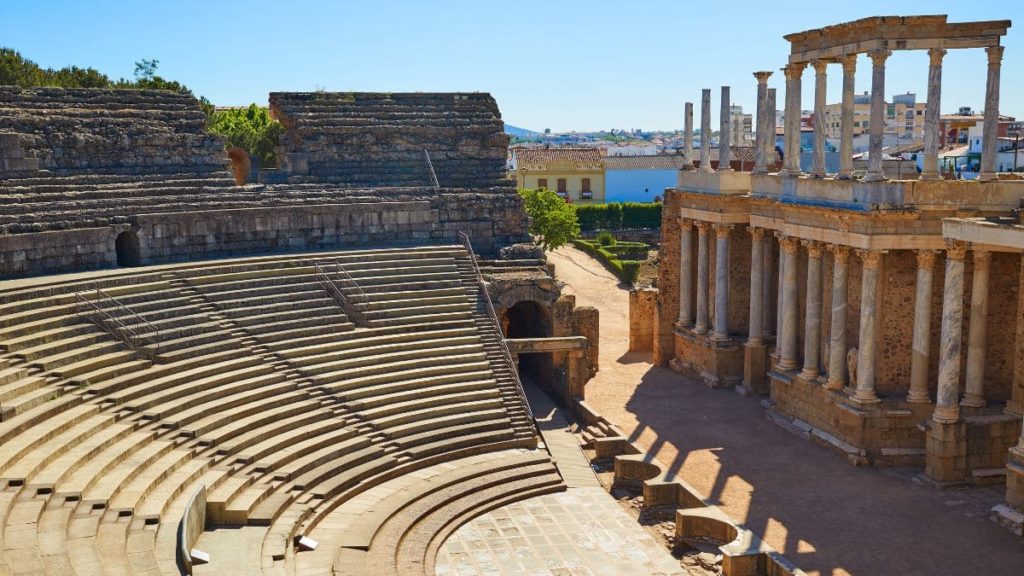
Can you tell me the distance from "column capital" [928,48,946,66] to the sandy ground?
29.0 feet

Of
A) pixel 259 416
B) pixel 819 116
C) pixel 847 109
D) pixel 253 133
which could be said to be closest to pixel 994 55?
pixel 847 109

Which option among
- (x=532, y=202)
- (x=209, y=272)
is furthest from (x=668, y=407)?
(x=532, y=202)

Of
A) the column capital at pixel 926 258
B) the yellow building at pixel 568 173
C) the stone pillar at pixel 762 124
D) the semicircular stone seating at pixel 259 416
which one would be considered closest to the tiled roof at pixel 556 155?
the yellow building at pixel 568 173

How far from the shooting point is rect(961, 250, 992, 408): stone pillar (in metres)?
21.1

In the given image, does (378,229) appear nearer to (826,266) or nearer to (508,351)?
(508,351)

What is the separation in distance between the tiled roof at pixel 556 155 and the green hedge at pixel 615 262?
1552 cm

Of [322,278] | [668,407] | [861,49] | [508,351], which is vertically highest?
[861,49]

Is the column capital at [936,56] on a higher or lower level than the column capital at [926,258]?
higher

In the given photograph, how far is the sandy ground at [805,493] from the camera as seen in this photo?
58.0 ft

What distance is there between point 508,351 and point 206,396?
7.46m

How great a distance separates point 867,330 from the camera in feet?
75.0

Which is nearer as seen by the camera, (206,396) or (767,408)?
(206,396)

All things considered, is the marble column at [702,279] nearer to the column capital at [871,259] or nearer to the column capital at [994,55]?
the column capital at [871,259]

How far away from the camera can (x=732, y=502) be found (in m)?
20.3
